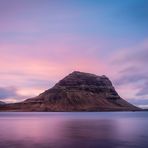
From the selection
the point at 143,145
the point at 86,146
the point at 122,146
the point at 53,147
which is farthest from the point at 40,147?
the point at 143,145

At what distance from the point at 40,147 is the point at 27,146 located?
2.74 meters

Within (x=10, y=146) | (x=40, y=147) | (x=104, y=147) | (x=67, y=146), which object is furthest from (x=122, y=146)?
(x=10, y=146)

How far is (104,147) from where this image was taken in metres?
56.4

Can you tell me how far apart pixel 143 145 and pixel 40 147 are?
62.0ft

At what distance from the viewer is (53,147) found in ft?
185

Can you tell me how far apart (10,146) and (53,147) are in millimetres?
7984

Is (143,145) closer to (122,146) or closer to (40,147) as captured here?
(122,146)

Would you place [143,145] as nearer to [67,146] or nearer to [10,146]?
→ [67,146]

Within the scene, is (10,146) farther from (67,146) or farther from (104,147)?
(104,147)

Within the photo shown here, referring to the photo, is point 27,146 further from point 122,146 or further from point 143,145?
point 143,145

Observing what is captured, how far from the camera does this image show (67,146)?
190ft

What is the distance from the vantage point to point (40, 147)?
185 ft

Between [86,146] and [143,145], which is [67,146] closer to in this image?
[86,146]

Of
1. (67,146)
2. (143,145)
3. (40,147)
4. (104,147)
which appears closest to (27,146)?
(40,147)
